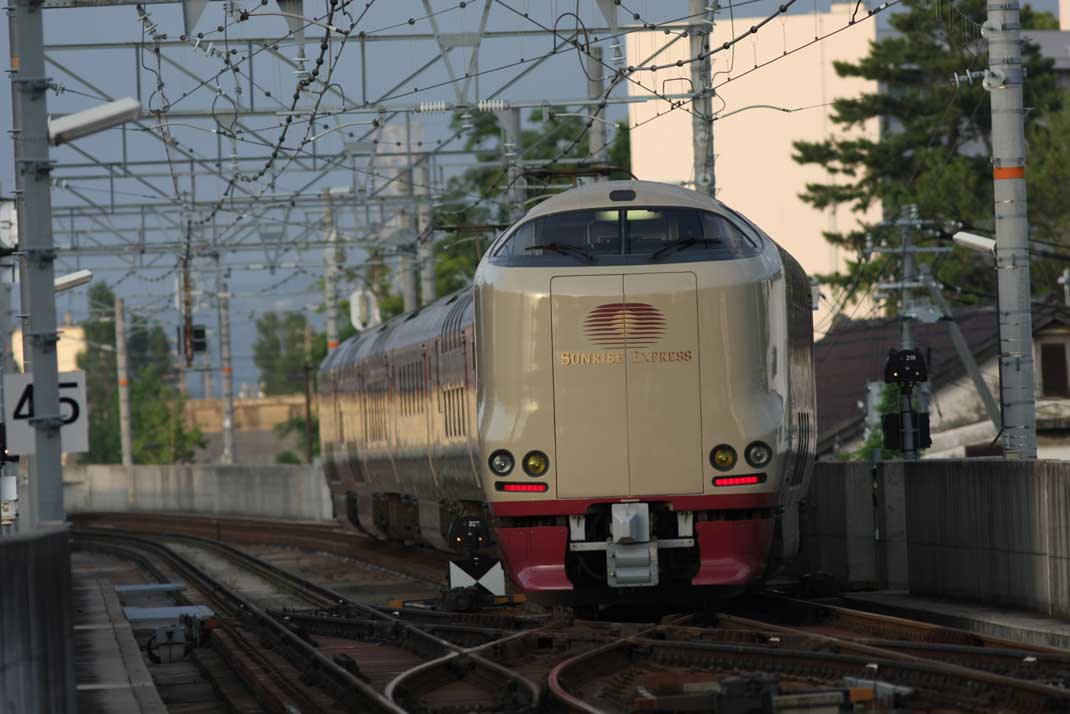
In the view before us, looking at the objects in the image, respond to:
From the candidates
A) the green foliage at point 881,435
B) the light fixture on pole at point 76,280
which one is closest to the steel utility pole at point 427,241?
the green foliage at point 881,435

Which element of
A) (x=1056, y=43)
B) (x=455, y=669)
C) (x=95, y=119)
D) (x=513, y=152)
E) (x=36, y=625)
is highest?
(x=1056, y=43)

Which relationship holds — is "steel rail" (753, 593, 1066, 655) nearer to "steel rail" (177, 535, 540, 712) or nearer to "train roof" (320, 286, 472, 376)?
"steel rail" (177, 535, 540, 712)

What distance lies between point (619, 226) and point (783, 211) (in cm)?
7250

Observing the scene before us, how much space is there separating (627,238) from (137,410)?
4102 inches

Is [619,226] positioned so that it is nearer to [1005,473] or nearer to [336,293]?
[1005,473]

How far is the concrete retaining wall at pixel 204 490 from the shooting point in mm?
50656

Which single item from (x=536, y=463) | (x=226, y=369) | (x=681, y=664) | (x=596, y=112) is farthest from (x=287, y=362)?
(x=681, y=664)

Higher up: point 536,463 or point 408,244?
point 408,244

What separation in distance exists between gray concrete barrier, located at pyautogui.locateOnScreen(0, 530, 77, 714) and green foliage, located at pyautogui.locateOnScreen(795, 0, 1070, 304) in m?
54.4

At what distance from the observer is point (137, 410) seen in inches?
4587

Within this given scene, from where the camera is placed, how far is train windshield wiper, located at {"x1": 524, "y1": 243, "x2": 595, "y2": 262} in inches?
592

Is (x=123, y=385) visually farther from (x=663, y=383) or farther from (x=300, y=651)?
(x=663, y=383)

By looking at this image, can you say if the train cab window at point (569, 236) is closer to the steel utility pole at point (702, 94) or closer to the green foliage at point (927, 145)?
the steel utility pole at point (702, 94)

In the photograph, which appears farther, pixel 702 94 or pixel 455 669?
pixel 702 94
